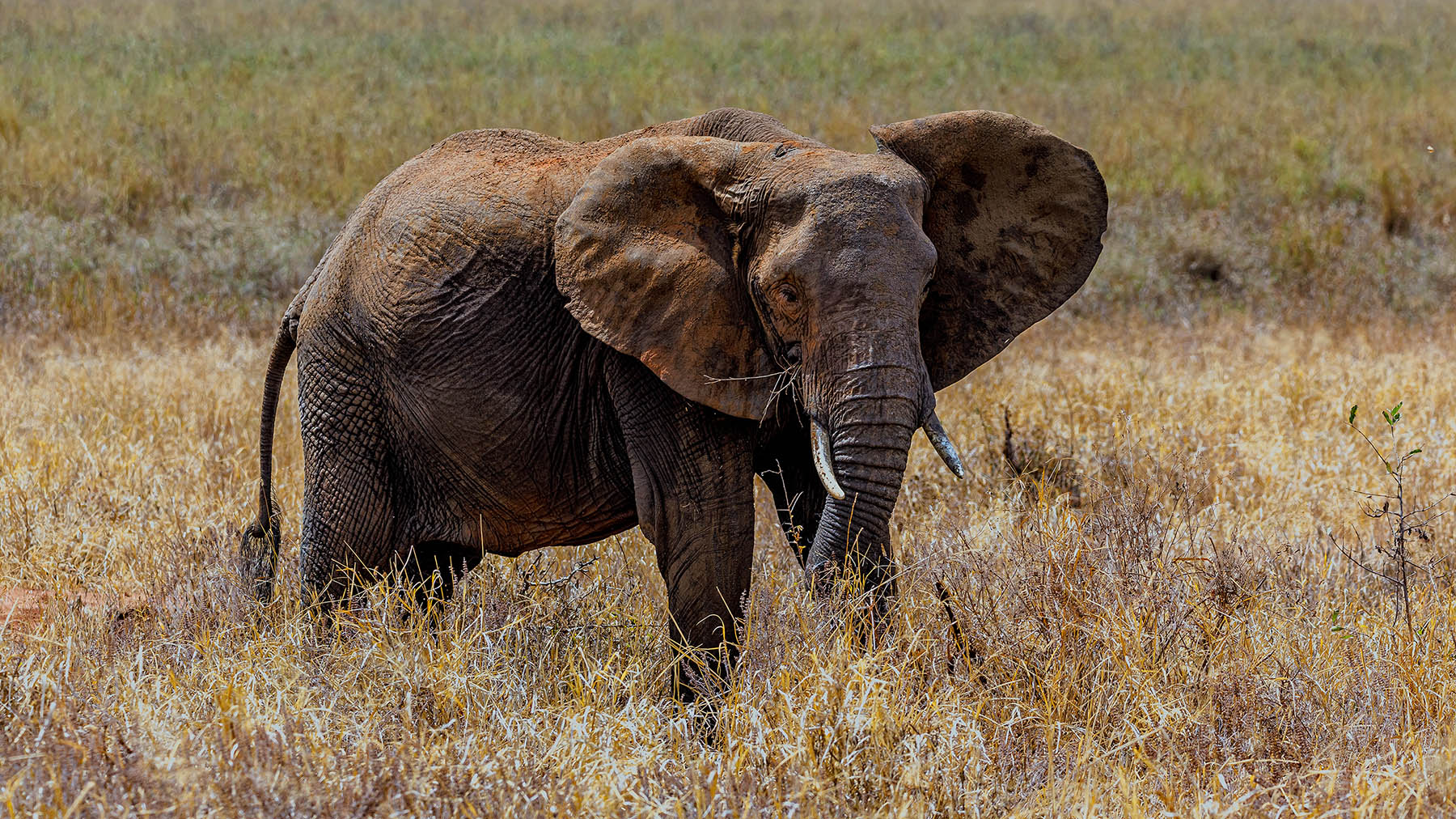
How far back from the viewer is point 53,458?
700 centimetres

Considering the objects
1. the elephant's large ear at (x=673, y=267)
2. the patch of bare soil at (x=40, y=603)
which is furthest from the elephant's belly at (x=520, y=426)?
the patch of bare soil at (x=40, y=603)

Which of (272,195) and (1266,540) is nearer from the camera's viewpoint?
(1266,540)

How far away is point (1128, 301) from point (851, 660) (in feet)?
29.8

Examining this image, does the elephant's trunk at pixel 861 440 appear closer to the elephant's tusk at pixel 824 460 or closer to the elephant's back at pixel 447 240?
the elephant's tusk at pixel 824 460

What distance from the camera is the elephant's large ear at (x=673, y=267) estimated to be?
12.9 ft

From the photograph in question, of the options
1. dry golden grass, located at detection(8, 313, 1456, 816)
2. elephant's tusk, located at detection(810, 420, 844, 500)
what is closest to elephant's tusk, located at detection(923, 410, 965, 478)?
elephant's tusk, located at detection(810, 420, 844, 500)

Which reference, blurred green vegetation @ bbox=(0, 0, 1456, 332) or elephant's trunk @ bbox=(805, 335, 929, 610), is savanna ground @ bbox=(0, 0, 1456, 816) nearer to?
blurred green vegetation @ bbox=(0, 0, 1456, 332)

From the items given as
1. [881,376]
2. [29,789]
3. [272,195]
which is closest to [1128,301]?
[272,195]

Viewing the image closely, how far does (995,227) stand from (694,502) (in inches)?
51.9

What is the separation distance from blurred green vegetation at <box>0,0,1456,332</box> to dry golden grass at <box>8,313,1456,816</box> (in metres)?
6.67

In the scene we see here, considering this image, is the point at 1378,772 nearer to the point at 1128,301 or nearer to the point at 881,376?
the point at 881,376

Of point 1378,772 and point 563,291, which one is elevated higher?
point 563,291

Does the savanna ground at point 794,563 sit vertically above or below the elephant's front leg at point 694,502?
below

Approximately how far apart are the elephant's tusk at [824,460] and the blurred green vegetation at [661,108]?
28.5 ft
